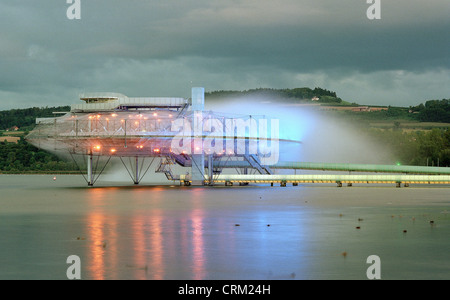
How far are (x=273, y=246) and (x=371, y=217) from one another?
21.6 meters

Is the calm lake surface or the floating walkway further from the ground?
the floating walkway

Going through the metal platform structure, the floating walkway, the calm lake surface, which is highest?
the metal platform structure

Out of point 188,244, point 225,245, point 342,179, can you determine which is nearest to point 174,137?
point 342,179

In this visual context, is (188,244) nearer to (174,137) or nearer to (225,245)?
(225,245)

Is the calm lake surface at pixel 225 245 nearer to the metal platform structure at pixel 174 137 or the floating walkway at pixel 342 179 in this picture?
the metal platform structure at pixel 174 137

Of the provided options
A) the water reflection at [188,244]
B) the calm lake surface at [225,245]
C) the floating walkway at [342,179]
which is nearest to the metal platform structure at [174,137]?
the floating walkway at [342,179]

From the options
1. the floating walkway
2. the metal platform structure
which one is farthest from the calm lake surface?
the floating walkway

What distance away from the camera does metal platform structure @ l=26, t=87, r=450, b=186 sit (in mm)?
126688

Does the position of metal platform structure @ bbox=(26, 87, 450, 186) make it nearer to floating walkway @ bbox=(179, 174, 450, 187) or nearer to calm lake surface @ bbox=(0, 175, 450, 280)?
floating walkway @ bbox=(179, 174, 450, 187)

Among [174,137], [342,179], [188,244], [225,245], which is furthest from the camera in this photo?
[342,179]

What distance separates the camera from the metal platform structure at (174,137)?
12669 centimetres

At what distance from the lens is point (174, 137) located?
125875mm

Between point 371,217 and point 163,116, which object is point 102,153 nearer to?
point 163,116

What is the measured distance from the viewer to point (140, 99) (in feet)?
466
